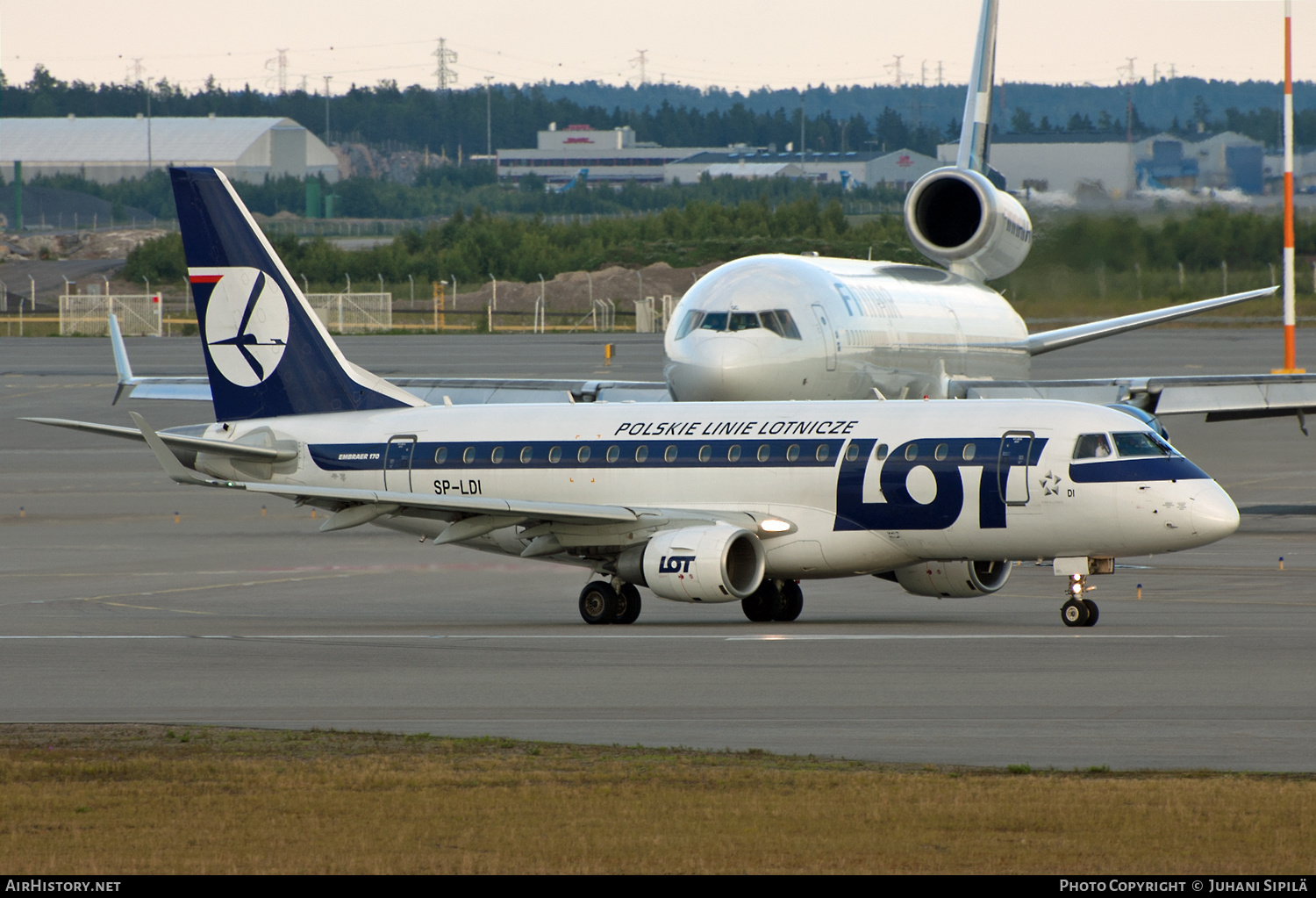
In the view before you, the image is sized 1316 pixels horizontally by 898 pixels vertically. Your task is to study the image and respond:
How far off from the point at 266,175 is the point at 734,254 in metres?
82.4

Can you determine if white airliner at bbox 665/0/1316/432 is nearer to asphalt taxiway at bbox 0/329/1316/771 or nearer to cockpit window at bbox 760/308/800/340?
cockpit window at bbox 760/308/800/340

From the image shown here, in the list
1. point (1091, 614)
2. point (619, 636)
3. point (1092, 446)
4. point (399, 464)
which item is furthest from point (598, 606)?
point (1092, 446)

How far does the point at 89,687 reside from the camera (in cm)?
2028

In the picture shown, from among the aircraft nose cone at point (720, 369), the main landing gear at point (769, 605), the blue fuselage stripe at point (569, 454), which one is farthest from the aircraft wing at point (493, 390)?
the main landing gear at point (769, 605)

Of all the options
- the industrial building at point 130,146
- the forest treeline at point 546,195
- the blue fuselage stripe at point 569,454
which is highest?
the industrial building at point 130,146

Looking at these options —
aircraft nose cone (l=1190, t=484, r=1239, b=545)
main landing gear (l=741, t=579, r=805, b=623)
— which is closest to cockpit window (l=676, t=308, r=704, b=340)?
main landing gear (l=741, t=579, r=805, b=623)

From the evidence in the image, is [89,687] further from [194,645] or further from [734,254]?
[734,254]

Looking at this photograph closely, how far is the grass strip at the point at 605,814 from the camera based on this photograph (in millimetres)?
11250

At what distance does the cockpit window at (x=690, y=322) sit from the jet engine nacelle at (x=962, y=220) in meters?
8.14

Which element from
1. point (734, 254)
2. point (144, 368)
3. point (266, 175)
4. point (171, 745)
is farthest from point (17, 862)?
point (266, 175)

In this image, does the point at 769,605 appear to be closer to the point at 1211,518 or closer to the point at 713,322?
the point at 1211,518

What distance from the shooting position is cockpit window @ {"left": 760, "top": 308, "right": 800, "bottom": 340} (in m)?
34.5

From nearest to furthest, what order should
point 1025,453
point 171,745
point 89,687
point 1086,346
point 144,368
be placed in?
1. point 171,745
2. point 89,687
3. point 1025,453
4. point 144,368
5. point 1086,346

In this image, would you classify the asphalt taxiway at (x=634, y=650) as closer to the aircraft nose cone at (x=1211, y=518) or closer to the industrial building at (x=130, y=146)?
the aircraft nose cone at (x=1211, y=518)
